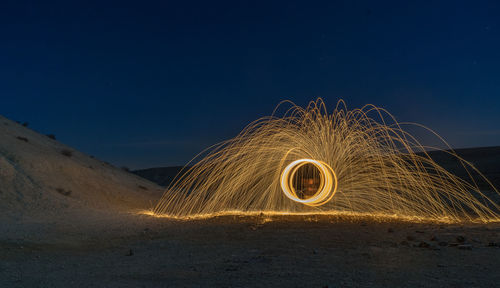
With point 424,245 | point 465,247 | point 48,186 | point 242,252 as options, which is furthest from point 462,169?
point 242,252

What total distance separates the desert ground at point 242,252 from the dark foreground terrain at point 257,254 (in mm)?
17

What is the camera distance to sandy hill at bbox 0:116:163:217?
13961 mm

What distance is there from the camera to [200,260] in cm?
662

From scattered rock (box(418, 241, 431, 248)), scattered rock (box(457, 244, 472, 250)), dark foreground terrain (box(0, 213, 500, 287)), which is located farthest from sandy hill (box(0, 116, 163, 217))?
scattered rock (box(457, 244, 472, 250))

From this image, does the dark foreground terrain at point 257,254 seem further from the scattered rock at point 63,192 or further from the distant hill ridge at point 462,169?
the distant hill ridge at point 462,169

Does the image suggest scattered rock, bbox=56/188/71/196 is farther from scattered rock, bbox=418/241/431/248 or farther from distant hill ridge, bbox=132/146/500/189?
distant hill ridge, bbox=132/146/500/189

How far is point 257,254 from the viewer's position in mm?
6781

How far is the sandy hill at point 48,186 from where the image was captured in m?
14.0

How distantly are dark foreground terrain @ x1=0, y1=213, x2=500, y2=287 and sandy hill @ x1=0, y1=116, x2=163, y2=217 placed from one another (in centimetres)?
363

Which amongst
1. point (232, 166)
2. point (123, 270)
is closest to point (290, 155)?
point (232, 166)

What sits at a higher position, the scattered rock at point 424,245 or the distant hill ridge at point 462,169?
the distant hill ridge at point 462,169

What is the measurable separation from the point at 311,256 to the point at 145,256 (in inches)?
119

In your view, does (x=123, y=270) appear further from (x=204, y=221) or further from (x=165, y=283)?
(x=204, y=221)

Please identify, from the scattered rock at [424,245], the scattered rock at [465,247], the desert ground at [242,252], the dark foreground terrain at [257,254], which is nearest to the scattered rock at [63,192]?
the desert ground at [242,252]
